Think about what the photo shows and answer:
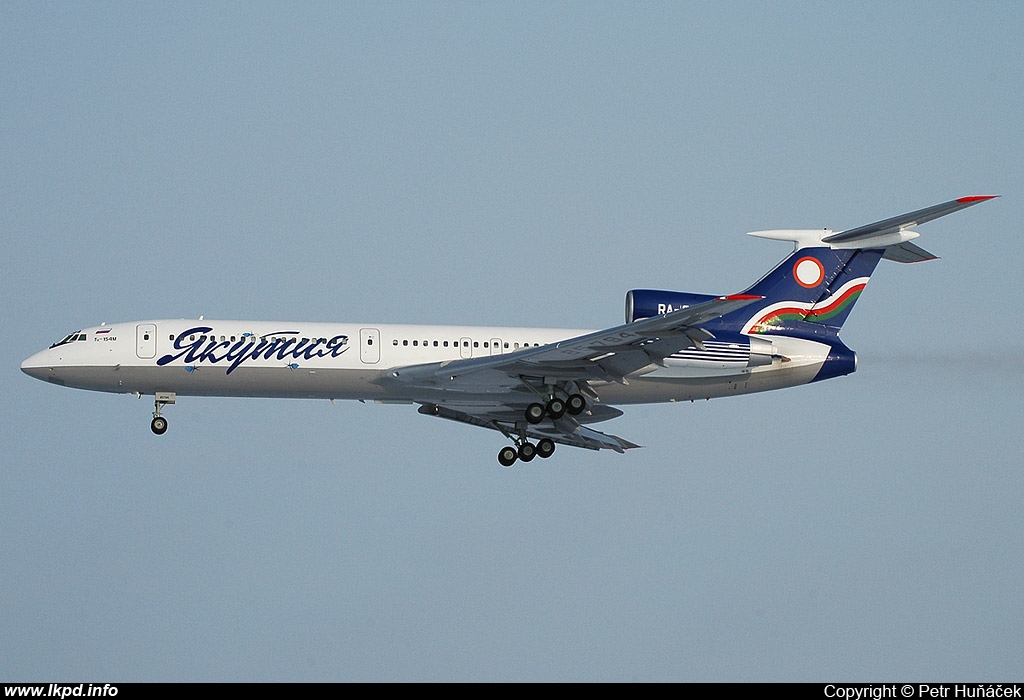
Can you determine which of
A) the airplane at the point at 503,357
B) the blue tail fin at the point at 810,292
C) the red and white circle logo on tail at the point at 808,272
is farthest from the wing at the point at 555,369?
the red and white circle logo on tail at the point at 808,272

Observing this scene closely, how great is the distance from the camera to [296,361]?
112ft

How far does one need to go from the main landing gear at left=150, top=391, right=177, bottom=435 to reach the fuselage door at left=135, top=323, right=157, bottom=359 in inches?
42.5

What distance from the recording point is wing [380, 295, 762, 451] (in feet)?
105

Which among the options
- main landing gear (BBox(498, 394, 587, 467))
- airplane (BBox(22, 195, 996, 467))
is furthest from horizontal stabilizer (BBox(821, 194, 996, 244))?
main landing gear (BBox(498, 394, 587, 467))

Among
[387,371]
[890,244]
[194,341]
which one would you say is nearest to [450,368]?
[387,371]

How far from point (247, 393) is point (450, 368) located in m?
5.00

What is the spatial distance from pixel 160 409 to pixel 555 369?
31.5 feet

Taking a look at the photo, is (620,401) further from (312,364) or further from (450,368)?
(312,364)

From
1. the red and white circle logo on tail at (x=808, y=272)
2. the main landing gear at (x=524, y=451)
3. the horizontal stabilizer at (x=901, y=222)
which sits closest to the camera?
the horizontal stabilizer at (x=901, y=222)

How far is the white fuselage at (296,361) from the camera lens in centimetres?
3416

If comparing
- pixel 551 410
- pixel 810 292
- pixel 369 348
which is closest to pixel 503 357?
pixel 551 410

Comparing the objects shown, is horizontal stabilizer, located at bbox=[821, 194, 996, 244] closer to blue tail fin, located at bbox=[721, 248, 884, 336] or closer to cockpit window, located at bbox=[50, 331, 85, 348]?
blue tail fin, located at bbox=[721, 248, 884, 336]

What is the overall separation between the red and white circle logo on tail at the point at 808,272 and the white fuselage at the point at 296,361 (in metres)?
2.04

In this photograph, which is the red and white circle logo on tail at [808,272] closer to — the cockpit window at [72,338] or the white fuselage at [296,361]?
the white fuselage at [296,361]
